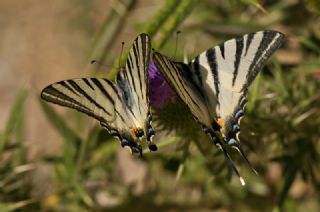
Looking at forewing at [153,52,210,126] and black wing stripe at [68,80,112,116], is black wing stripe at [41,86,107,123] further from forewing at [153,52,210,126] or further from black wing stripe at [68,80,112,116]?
forewing at [153,52,210,126]

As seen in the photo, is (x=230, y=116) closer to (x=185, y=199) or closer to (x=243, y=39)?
(x=243, y=39)

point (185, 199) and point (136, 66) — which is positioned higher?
point (136, 66)

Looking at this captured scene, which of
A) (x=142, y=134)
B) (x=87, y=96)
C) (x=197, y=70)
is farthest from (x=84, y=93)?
(x=197, y=70)

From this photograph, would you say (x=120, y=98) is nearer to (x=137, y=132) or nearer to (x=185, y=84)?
(x=137, y=132)

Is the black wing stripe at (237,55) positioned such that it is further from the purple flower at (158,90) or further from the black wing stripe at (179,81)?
the purple flower at (158,90)

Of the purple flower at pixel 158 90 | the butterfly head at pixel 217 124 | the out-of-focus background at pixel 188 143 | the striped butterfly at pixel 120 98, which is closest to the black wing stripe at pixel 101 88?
the striped butterfly at pixel 120 98

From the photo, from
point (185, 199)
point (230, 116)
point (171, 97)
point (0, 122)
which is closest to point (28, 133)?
point (0, 122)

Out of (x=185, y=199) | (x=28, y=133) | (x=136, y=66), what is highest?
(x=28, y=133)
